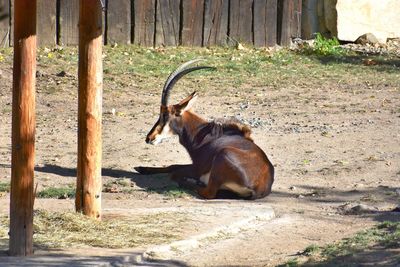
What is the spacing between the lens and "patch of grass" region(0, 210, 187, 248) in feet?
26.5

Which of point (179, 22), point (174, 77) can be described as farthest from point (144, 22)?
point (174, 77)

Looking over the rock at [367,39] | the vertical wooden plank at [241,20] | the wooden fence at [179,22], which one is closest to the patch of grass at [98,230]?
the wooden fence at [179,22]

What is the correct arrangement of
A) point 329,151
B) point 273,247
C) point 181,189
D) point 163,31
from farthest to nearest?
point 163,31 < point 329,151 < point 181,189 < point 273,247

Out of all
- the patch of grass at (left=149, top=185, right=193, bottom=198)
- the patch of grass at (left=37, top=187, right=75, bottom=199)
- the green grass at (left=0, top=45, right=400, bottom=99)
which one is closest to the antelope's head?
the patch of grass at (left=149, top=185, right=193, bottom=198)

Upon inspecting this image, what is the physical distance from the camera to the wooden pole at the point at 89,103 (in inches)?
336

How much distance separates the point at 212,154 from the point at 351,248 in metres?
3.23

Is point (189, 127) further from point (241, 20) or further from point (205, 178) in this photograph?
point (241, 20)

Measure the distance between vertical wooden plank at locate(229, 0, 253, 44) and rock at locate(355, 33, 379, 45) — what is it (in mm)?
2029

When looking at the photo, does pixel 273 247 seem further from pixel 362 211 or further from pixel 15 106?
pixel 15 106

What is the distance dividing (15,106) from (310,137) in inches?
238

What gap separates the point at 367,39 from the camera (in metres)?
18.2

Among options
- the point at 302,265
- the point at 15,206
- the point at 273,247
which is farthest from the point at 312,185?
the point at 15,206

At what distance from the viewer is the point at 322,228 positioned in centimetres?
926

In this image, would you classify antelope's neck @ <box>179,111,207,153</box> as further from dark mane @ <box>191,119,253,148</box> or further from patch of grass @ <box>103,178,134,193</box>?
patch of grass @ <box>103,178,134,193</box>
